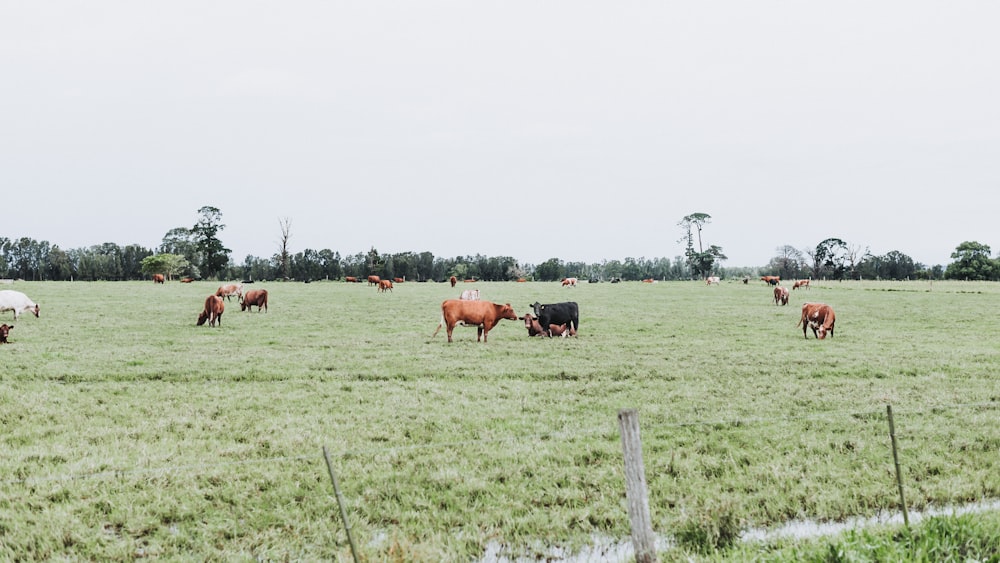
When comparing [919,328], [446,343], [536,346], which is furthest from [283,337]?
[919,328]

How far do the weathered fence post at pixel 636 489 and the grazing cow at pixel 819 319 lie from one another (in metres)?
15.3

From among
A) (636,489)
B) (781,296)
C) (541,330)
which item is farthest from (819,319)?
(781,296)

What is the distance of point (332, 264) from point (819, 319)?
114820mm

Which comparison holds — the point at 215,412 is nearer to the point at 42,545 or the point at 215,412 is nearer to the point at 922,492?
the point at 42,545

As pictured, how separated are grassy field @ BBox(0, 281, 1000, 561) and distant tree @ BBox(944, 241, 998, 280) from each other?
109m

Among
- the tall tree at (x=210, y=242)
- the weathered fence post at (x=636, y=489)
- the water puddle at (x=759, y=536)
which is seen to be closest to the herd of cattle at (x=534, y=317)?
the water puddle at (x=759, y=536)

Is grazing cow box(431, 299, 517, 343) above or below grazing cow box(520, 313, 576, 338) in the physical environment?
above

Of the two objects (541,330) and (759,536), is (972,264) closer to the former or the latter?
(541,330)

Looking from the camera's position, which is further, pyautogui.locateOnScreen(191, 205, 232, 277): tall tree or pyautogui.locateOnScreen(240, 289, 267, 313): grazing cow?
pyautogui.locateOnScreen(191, 205, 232, 277): tall tree

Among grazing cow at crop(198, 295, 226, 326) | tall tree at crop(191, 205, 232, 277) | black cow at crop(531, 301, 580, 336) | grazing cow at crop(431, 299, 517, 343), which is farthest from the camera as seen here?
tall tree at crop(191, 205, 232, 277)

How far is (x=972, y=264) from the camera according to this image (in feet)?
333

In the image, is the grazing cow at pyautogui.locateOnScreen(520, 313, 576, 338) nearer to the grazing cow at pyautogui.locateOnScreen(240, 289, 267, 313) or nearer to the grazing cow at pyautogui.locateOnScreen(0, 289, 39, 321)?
Result: the grazing cow at pyautogui.locateOnScreen(240, 289, 267, 313)

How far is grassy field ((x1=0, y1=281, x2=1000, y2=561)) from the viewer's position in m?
5.13

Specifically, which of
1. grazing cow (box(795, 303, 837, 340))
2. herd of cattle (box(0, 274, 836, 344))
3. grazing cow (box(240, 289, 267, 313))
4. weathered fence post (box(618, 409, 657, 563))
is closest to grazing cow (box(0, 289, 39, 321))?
herd of cattle (box(0, 274, 836, 344))
